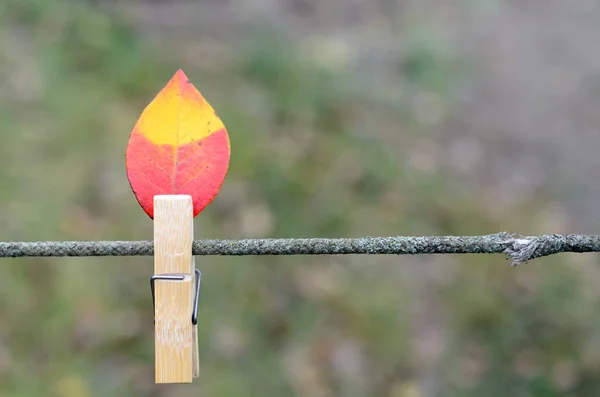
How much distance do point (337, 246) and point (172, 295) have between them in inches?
6.8

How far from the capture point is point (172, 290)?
0.49 m

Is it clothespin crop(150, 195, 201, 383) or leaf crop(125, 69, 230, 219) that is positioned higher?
leaf crop(125, 69, 230, 219)

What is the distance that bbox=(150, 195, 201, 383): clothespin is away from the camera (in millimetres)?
487

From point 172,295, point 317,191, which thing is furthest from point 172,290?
point 317,191

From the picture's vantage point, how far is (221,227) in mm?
1701

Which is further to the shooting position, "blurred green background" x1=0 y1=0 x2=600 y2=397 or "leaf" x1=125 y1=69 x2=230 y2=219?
"blurred green background" x1=0 y1=0 x2=600 y2=397

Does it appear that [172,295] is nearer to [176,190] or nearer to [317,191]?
[176,190]

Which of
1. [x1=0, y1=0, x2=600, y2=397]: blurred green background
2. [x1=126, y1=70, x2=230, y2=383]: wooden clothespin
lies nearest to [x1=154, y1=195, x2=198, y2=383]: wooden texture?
[x1=126, y1=70, x2=230, y2=383]: wooden clothespin

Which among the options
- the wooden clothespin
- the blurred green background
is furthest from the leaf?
the blurred green background

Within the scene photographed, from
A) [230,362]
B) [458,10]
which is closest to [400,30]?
[458,10]

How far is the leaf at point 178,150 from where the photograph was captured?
1.76 ft

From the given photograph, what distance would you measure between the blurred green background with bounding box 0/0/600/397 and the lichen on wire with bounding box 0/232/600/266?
98 centimetres

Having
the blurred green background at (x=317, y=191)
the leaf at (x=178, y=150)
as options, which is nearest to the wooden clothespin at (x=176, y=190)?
the leaf at (x=178, y=150)

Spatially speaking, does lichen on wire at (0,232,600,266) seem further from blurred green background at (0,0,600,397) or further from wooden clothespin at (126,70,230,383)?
blurred green background at (0,0,600,397)
